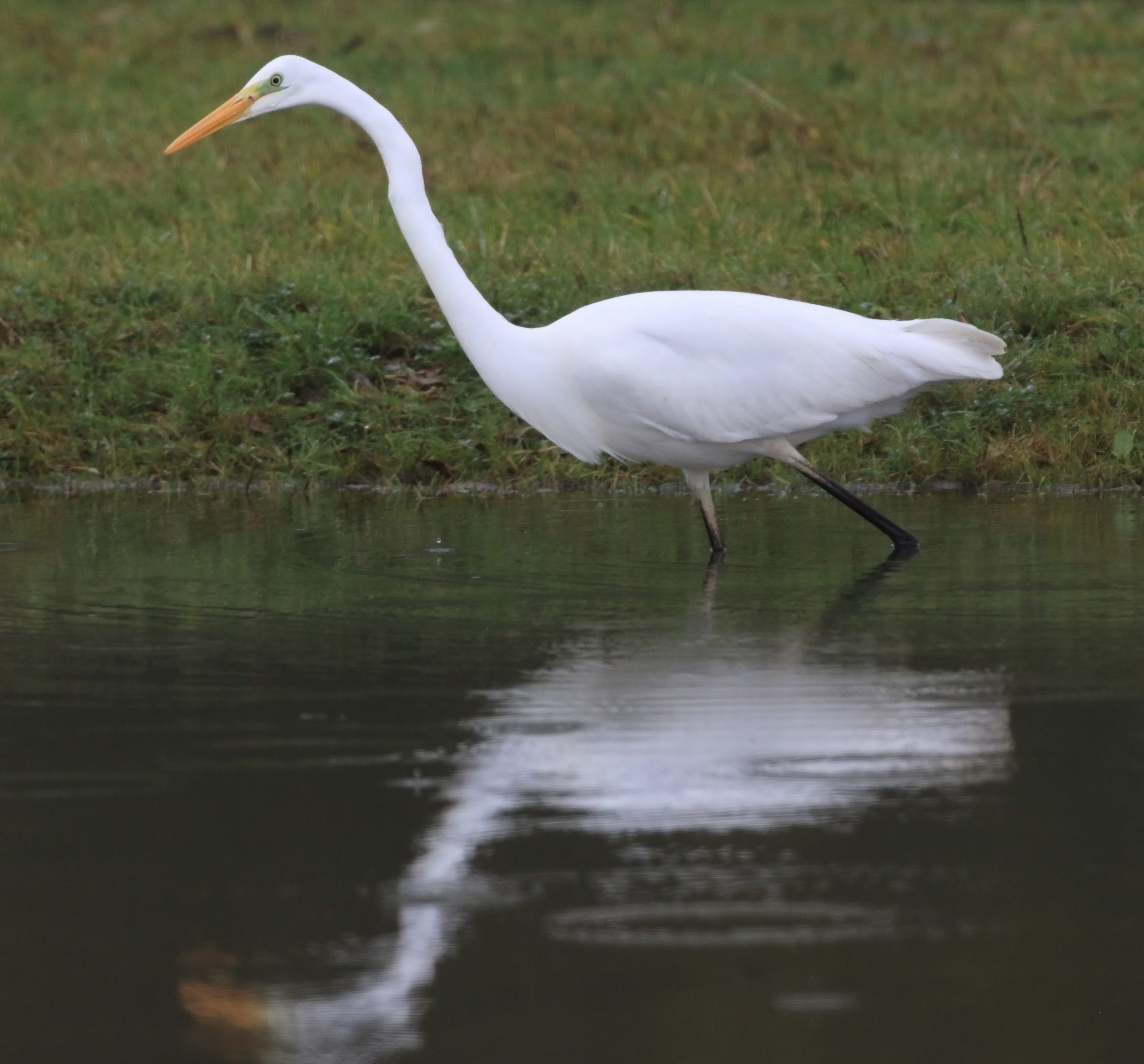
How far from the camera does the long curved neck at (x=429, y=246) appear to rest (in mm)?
6543

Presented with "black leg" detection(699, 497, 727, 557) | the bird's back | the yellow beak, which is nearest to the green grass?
the bird's back

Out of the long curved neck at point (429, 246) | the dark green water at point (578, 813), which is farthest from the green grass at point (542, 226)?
the dark green water at point (578, 813)

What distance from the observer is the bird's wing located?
6.44 meters

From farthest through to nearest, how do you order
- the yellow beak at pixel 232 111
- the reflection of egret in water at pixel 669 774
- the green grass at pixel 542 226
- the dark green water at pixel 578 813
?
the green grass at pixel 542 226 < the yellow beak at pixel 232 111 < the reflection of egret in water at pixel 669 774 < the dark green water at pixel 578 813

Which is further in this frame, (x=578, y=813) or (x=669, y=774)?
(x=669, y=774)

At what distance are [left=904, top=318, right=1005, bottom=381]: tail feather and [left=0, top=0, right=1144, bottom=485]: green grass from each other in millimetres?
1185

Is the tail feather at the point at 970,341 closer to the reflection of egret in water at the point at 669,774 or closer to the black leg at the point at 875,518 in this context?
the black leg at the point at 875,518

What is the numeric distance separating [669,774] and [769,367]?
117 inches

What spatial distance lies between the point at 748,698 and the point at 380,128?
292cm

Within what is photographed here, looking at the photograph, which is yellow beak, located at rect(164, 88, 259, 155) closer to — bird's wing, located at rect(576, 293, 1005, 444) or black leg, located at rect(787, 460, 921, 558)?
bird's wing, located at rect(576, 293, 1005, 444)

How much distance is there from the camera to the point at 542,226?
1029 centimetres

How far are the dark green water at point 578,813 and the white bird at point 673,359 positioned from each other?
0.51 metres

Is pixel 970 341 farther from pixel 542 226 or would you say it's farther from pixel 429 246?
pixel 542 226

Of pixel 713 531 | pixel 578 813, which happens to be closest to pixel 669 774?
pixel 578 813
